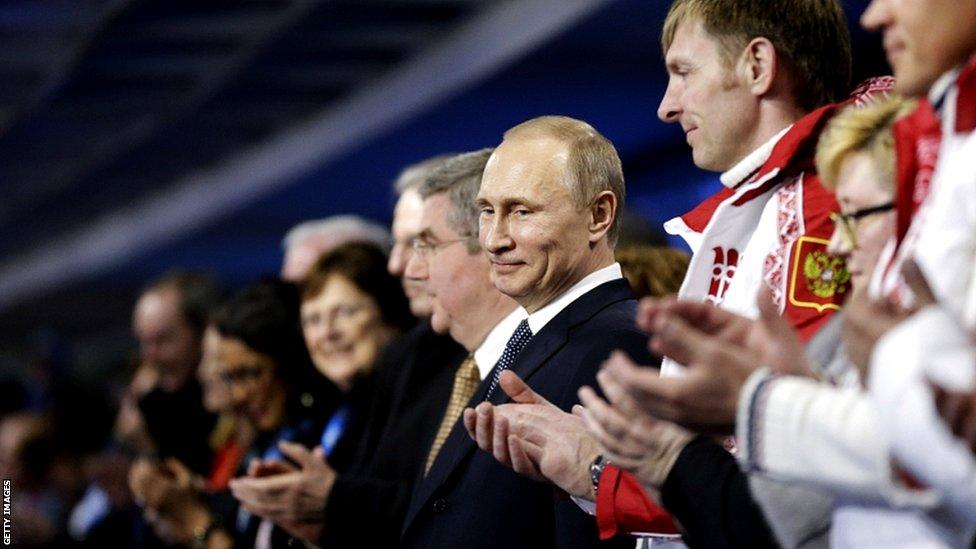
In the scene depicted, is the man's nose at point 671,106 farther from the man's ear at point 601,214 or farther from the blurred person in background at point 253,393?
the blurred person in background at point 253,393

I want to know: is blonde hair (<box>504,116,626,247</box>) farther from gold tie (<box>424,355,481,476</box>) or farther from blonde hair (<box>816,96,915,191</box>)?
blonde hair (<box>816,96,915,191</box>)

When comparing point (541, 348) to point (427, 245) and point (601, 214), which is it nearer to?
point (601, 214)

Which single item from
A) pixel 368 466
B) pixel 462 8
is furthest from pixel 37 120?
pixel 368 466

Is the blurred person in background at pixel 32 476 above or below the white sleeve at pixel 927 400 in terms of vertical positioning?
below

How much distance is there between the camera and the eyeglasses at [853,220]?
7.29 feet

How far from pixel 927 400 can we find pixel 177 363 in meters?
4.87

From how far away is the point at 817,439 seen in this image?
192cm

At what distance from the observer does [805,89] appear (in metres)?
2.95

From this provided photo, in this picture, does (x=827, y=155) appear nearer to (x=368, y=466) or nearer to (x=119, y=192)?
(x=368, y=466)

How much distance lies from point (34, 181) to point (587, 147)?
11.2 meters

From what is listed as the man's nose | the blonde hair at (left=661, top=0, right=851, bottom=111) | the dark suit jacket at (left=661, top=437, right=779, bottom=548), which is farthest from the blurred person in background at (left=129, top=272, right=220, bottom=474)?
the dark suit jacket at (left=661, top=437, right=779, bottom=548)

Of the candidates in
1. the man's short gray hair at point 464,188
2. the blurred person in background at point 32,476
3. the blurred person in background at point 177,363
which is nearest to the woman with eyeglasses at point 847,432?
the man's short gray hair at point 464,188

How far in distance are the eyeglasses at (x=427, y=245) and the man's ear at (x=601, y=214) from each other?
23.7 inches

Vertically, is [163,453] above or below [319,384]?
below
